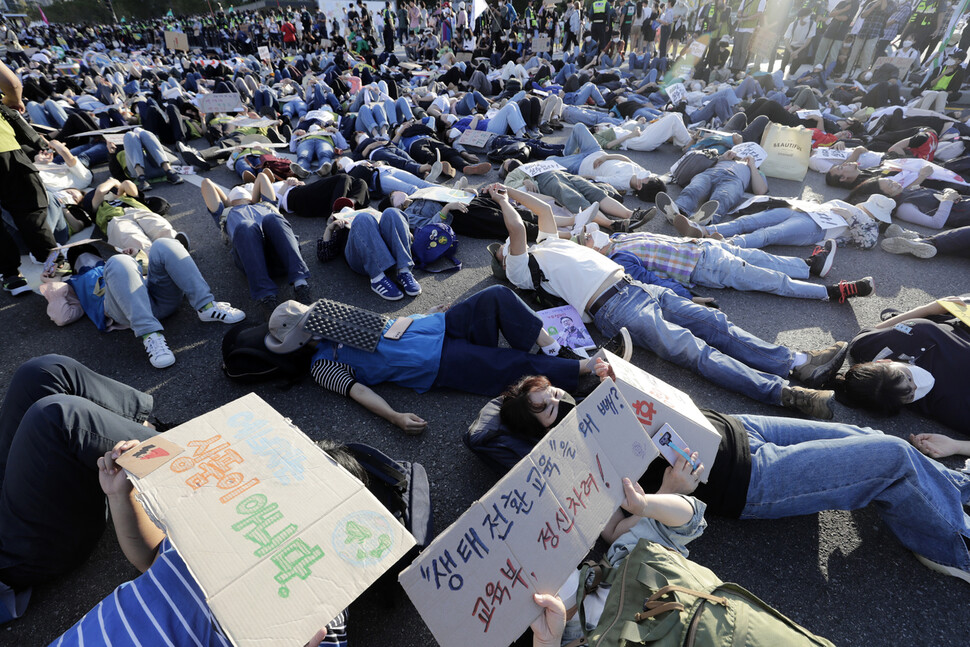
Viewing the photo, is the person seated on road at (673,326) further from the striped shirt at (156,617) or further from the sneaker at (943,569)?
the striped shirt at (156,617)

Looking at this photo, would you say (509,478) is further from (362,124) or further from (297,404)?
(362,124)

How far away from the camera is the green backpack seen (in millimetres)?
1118

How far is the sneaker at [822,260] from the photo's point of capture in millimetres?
3959

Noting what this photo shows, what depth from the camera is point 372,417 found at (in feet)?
9.06

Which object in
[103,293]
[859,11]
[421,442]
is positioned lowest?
[421,442]

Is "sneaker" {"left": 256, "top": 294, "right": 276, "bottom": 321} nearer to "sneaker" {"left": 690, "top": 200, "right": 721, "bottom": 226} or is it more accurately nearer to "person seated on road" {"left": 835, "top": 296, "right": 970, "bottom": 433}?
"person seated on road" {"left": 835, "top": 296, "right": 970, "bottom": 433}

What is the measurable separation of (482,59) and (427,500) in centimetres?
1802

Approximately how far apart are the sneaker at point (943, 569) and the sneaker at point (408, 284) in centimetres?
348

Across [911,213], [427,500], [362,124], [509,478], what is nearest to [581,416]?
[509,478]

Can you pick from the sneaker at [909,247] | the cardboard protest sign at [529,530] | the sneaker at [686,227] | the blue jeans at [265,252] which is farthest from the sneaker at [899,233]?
the blue jeans at [265,252]

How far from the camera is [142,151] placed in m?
6.23

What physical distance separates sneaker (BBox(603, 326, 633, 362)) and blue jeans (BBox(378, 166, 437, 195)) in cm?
356

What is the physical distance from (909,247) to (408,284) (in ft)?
16.1

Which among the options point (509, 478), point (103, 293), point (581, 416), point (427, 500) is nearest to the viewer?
point (509, 478)
